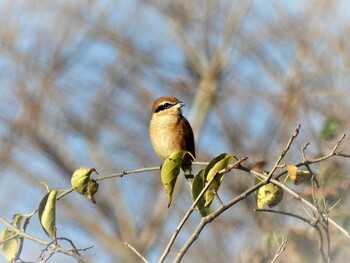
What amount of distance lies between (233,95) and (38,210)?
29.9 ft

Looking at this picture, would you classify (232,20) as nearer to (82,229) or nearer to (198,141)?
(198,141)

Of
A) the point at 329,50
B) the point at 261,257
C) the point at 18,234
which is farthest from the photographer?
the point at 329,50

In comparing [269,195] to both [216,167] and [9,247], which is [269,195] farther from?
[9,247]

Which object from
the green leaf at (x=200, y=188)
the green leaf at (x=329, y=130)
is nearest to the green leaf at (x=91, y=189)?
the green leaf at (x=200, y=188)

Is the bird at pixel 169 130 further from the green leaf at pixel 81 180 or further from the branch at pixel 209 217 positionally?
the branch at pixel 209 217

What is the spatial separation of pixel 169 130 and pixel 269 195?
7.56 ft

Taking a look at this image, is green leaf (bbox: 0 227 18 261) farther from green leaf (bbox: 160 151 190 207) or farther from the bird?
the bird

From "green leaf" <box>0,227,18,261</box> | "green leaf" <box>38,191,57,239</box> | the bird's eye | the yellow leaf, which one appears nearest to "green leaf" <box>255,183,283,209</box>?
the yellow leaf

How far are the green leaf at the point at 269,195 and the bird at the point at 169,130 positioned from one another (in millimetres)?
2156

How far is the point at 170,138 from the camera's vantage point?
4.80m

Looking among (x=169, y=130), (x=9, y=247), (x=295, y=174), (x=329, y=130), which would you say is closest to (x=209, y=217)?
(x=295, y=174)

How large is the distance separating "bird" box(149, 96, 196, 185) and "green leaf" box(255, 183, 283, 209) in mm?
2156

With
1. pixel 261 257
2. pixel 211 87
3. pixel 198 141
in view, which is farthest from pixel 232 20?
pixel 261 257

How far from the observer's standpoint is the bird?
4.79 meters
